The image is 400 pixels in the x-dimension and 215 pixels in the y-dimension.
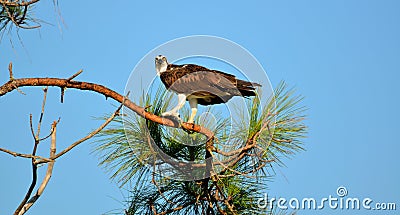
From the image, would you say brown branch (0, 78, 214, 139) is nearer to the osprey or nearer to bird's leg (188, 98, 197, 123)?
the osprey

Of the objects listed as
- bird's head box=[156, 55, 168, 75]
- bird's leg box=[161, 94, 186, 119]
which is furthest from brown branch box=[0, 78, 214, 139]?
bird's head box=[156, 55, 168, 75]

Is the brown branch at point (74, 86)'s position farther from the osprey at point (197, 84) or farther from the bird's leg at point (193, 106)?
the bird's leg at point (193, 106)

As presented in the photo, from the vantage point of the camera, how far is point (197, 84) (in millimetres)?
2557

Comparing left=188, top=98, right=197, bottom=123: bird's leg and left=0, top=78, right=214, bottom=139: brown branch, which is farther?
left=188, top=98, right=197, bottom=123: bird's leg

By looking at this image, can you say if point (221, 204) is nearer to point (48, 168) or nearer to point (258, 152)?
point (258, 152)

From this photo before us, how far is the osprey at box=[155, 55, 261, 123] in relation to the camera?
2.45 metres

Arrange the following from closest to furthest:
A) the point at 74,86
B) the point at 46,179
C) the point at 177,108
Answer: the point at 46,179, the point at 74,86, the point at 177,108

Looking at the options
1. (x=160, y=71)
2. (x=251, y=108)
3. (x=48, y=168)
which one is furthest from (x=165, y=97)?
(x=48, y=168)

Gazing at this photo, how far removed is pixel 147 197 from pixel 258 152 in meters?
0.50

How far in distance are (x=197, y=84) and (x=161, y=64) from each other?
0.55ft

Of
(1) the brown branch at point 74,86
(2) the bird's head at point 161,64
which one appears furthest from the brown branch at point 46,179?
(2) the bird's head at point 161,64

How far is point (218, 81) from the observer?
8.18 feet

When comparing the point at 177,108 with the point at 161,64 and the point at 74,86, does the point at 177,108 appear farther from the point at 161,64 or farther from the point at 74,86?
the point at 74,86

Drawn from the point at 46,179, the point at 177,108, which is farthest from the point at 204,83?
the point at 46,179
